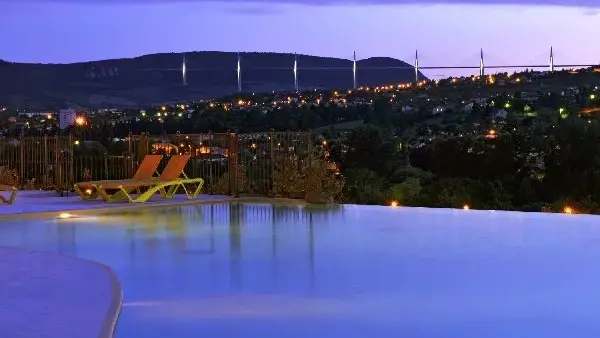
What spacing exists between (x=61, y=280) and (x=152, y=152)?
8671 millimetres

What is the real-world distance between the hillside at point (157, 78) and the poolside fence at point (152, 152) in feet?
22.6

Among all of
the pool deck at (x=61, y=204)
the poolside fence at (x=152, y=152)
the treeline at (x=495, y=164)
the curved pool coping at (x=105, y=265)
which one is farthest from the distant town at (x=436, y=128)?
the curved pool coping at (x=105, y=265)

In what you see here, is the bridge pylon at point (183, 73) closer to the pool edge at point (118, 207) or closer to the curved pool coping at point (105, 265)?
the pool edge at point (118, 207)

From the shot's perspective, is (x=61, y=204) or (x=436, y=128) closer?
Answer: (x=61, y=204)

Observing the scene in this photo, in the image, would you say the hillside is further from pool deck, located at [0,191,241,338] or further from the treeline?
pool deck, located at [0,191,241,338]

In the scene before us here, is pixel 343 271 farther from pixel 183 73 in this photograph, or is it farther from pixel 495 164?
pixel 495 164

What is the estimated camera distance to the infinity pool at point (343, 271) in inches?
169

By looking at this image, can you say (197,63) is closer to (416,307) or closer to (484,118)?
(484,118)

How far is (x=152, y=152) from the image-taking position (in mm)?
13969

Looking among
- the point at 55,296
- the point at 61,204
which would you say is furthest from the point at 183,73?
the point at 55,296

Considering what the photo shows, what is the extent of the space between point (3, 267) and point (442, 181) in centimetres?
1566

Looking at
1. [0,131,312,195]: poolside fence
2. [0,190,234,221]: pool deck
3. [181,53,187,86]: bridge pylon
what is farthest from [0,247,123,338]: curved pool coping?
[181,53,187,86]: bridge pylon

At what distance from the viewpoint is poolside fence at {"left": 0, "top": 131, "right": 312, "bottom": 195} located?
1209cm

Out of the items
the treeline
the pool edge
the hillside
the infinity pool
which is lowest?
the infinity pool
